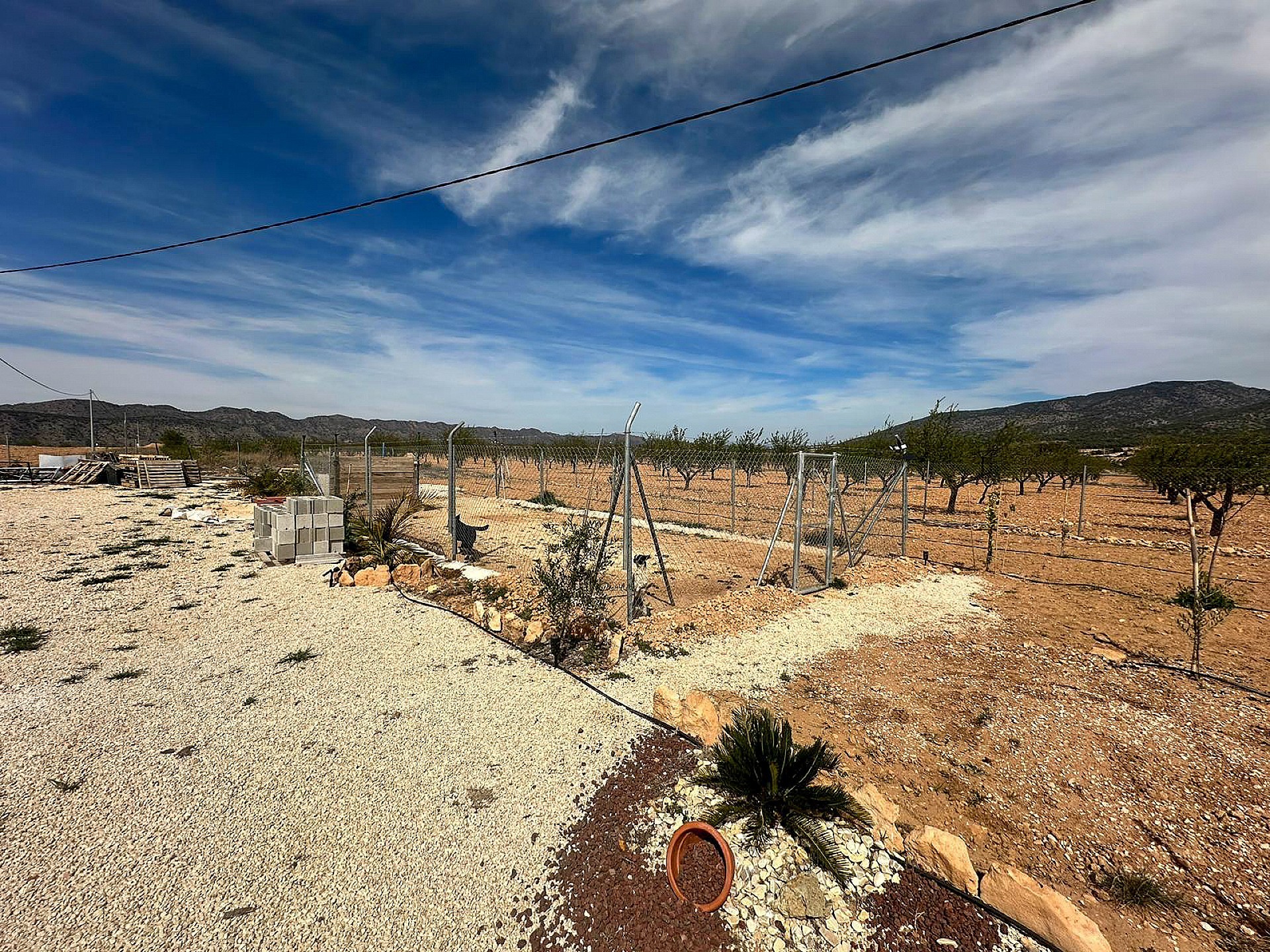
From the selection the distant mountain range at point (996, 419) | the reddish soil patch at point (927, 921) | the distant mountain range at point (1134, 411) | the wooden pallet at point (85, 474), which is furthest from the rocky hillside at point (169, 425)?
the distant mountain range at point (1134, 411)

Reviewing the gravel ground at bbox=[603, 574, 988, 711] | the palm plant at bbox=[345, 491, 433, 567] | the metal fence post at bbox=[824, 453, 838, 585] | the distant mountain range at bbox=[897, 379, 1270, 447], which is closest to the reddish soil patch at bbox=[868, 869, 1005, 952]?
the gravel ground at bbox=[603, 574, 988, 711]

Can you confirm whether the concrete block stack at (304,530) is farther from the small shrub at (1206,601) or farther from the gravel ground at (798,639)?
the small shrub at (1206,601)

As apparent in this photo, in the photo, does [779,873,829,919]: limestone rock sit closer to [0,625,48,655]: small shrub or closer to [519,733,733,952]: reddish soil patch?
[519,733,733,952]: reddish soil patch

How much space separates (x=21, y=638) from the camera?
17.0 ft

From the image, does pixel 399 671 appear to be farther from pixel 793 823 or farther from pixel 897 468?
pixel 897 468

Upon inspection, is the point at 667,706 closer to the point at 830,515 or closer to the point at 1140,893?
the point at 1140,893

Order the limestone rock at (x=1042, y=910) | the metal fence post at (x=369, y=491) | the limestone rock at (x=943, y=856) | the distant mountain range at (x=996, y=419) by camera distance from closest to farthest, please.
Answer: the limestone rock at (x=1042, y=910) → the limestone rock at (x=943, y=856) → the metal fence post at (x=369, y=491) → the distant mountain range at (x=996, y=419)

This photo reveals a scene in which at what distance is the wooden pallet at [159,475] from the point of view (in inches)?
791

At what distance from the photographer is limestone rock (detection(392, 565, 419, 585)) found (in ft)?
25.2

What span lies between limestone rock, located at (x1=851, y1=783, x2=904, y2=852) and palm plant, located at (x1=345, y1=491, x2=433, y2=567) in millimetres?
7602

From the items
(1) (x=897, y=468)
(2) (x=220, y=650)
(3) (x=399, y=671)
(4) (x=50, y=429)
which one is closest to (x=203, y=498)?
(2) (x=220, y=650)

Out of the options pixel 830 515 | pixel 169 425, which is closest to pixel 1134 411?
pixel 830 515

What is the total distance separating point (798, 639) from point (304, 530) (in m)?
8.28

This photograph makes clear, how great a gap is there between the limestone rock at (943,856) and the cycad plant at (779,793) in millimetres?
232
